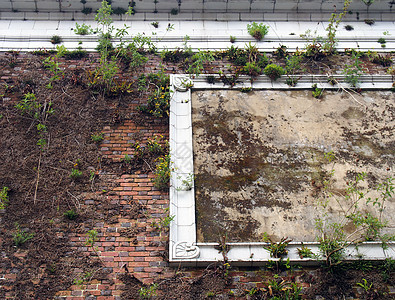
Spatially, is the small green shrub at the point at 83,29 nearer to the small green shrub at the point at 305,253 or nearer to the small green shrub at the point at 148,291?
the small green shrub at the point at 148,291

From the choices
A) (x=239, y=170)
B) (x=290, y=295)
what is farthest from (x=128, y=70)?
(x=290, y=295)

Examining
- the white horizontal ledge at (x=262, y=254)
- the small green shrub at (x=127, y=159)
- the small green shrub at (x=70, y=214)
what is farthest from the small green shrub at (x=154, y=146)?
the white horizontal ledge at (x=262, y=254)

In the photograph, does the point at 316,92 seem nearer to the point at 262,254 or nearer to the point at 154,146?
the point at 154,146

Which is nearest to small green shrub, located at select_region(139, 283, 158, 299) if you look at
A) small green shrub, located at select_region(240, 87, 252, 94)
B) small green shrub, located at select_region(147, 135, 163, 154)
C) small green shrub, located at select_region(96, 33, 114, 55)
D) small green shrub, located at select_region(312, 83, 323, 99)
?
small green shrub, located at select_region(147, 135, 163, 154)

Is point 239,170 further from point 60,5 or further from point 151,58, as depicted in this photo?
point 60,5

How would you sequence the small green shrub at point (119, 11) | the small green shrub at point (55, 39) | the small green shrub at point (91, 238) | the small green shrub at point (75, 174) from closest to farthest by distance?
the small green shrub at point (91, 238)
the small green shrub at point (75, 174)
the small green shrub at point (55, 39)
the small green shrub at point (119, 11)

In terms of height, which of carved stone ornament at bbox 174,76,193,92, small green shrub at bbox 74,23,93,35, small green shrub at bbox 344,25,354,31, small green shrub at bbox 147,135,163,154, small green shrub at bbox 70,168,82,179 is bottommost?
small green shrub at bbox 70,168,82,179

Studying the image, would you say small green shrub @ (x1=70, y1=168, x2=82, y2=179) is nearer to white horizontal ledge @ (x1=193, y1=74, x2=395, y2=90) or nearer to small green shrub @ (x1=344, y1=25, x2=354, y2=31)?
white horizontal ledge @ (x1=193, y1=74, x2=395, y2=90)
